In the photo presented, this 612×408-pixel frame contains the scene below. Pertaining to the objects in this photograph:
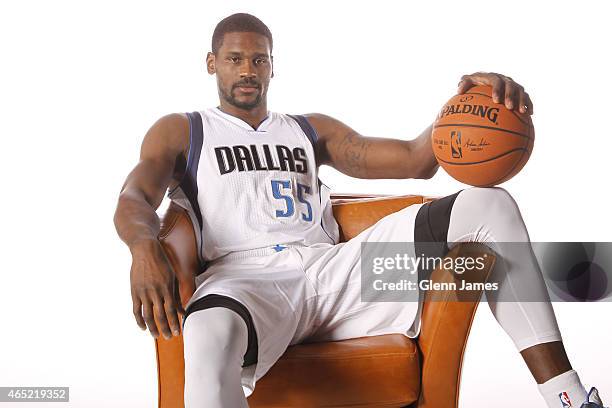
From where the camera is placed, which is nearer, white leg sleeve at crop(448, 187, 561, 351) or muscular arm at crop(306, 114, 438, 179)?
white leg sleeve at crop(448, 187, 561, 351)

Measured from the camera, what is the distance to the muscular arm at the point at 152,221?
212 cm

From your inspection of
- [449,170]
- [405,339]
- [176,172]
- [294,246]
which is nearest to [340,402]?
[405,339]

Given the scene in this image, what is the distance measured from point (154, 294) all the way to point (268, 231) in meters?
0.65

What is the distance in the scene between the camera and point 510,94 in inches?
93.7

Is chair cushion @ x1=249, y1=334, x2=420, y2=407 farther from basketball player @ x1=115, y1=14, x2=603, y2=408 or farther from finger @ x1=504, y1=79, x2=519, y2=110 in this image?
finger @ x1=504, y1=79, x2=519, y2=110

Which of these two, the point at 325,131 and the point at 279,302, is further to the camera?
the point at 325,131

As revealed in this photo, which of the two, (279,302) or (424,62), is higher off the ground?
(424,62)

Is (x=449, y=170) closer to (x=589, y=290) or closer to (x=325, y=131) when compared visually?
(x=325, y=131)

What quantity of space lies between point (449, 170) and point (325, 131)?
69 centimetres

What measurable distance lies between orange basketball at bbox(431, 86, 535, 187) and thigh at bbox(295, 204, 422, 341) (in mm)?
177

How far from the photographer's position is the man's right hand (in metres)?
2.11

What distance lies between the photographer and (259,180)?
2.77m

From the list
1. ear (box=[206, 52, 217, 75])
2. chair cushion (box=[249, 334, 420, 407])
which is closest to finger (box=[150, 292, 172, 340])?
chair cushion (box=[249, 334, 420, 407])

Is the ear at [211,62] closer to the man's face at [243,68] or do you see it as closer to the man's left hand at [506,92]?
the man's face at [243,68]
